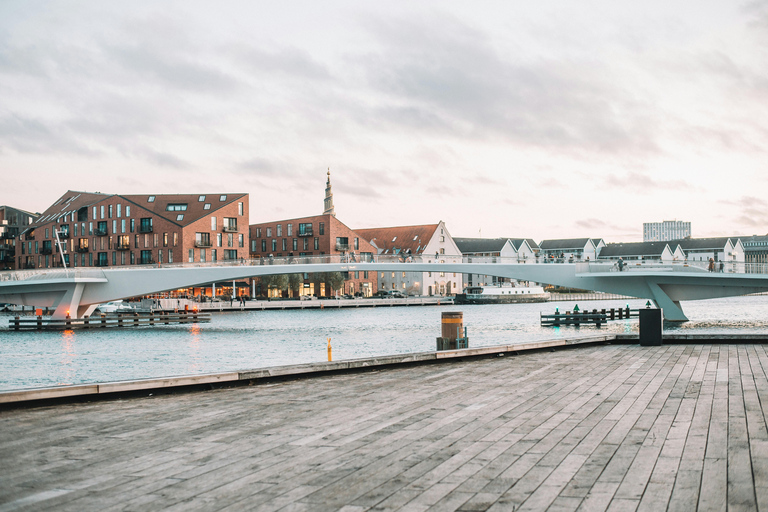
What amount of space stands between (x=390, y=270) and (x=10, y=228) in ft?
365

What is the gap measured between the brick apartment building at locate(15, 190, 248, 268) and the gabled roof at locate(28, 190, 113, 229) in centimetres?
74

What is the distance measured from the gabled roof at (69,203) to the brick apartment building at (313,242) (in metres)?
27.4

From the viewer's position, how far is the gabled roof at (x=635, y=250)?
18639 centimetres

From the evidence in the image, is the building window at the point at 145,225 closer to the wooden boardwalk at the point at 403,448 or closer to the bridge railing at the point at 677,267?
the bridge railing at the point at 677,267

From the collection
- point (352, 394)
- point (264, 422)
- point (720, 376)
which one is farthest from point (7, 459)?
point (720, 376)

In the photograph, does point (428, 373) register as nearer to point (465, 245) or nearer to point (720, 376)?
point (720, 376)

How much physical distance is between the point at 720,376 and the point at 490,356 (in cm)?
541

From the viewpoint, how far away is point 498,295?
130750 mm

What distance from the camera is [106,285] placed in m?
64.2

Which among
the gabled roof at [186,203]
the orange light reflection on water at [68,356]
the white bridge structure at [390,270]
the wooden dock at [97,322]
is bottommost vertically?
the orange light reflection on water at [68,356]

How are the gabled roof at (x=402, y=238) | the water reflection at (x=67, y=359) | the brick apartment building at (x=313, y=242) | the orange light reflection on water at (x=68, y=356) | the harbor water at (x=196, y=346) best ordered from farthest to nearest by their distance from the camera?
the gabled roof at (x=402, y=238), the brick apartment building at (x=313, y=242), the harbor water at (x=196, y=346), the orange light reflection on water at (x=68, y=356), the water reflection at (x=67, y=359)

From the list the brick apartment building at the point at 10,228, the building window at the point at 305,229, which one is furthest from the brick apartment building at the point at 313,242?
the brick apartment building at the point at 10,228

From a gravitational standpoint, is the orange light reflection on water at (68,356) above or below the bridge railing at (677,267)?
below

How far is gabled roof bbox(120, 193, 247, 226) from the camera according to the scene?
10344 cm
